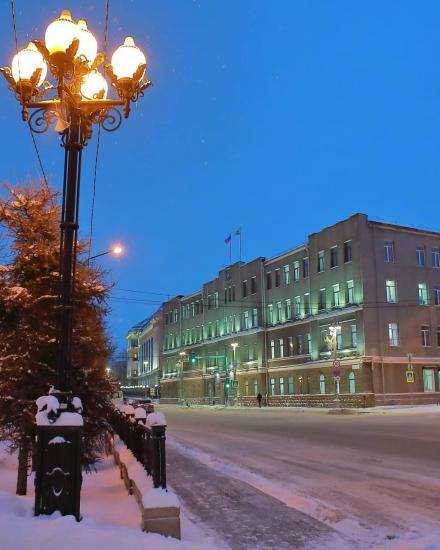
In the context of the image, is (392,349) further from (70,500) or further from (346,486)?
(70,500)

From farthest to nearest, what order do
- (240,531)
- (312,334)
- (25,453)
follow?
(312,334) < (25,453) < (240,531)

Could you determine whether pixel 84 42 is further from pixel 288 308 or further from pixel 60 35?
pixel 288 308

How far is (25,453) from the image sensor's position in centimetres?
951

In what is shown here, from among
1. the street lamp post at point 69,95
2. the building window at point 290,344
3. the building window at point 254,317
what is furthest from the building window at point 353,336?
the street lamp post at point 69,95

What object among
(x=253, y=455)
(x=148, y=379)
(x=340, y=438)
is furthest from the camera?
(x=148, y=379)

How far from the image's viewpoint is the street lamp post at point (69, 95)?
6684mm

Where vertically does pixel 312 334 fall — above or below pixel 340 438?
above

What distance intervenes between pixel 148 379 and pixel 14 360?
12345 centimetres

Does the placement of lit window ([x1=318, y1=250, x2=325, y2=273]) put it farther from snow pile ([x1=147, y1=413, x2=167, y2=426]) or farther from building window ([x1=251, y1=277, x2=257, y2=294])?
snow pile ([x1=147, y1=413, x2=167, y2=426])

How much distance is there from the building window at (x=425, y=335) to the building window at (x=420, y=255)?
5661 mm

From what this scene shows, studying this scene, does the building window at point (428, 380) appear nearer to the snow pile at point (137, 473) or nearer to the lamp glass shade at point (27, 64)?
the snow pile at point (137, 473)

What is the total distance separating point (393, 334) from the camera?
164 feet

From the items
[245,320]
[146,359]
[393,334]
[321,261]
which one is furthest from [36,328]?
[146,359]

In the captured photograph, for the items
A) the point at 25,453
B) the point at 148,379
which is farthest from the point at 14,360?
the point at 148,379
